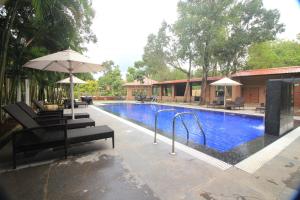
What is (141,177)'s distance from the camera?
2957 mm

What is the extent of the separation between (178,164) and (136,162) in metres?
0.87

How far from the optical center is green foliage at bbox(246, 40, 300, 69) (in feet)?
84.1

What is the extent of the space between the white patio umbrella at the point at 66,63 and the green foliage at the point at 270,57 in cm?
2495

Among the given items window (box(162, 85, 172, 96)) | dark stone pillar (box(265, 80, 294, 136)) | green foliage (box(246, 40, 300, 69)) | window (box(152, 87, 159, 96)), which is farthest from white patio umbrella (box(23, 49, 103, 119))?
green foliage (box(246, 40, 300, 69))

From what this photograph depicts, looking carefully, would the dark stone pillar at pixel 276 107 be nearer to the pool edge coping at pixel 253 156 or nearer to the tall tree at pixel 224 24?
the pool edge coping at pixel 253 156

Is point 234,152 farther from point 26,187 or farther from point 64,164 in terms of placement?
point 26,187

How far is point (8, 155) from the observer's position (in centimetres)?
382

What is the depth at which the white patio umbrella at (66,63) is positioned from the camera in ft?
15.0

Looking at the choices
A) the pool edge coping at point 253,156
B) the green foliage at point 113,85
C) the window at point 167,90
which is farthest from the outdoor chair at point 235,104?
the green foliage at point 113,85

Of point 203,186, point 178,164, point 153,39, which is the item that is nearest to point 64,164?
point 178,164

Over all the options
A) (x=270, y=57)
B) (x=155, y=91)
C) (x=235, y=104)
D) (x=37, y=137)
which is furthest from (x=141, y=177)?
(x=270, y=57)

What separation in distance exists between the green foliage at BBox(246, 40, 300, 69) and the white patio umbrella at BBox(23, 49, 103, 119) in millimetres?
24951

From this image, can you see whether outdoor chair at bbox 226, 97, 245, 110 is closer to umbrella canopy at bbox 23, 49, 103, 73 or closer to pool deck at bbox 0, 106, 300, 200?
pool deck at bbox 0, 106, 300, 200

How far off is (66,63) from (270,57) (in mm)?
30450
